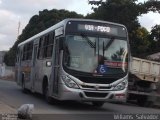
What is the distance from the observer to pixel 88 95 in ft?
56.6

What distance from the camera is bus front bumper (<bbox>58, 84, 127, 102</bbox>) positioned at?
1708 centimetres

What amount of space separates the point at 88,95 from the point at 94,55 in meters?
1.49

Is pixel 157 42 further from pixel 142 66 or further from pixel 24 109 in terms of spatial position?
pixel 24 109

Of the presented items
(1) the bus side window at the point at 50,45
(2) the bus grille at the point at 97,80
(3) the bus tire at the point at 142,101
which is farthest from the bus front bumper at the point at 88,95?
(3) the bus tire at the point at 142,101

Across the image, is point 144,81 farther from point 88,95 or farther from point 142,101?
point 88,95

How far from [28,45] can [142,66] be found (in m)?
6.86

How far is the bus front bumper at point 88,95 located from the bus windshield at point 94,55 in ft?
2.39

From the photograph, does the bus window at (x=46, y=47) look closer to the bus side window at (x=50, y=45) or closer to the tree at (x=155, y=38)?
the bus side window at (x=50, y=45)

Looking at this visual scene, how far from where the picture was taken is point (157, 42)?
44.8 meters

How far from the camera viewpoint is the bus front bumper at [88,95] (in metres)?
17.1

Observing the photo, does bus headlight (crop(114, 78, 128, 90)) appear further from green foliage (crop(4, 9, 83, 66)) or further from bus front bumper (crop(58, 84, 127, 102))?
green foliage (crop(4, 9, 83, 66))

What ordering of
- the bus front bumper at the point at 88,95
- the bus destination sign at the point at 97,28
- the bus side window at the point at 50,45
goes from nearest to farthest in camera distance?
the bus front bumper at the point at 88,95
the bus destination sign at the point at 97,28
the bus side window at the point at 50,45

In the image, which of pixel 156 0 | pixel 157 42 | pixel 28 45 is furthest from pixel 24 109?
pixel 157 42

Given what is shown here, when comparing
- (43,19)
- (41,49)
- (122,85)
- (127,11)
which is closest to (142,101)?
(41,49)
